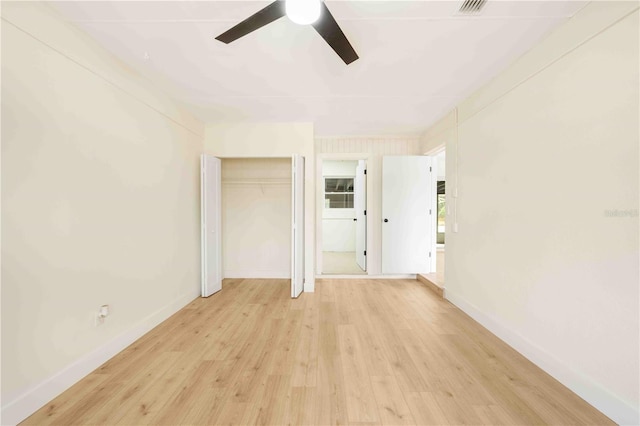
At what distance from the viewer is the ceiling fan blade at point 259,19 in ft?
4.41

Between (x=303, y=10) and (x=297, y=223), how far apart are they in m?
2.49

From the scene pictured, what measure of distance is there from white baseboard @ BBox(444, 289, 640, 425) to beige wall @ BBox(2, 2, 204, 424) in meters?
3.34

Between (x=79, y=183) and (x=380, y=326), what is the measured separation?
112 inches

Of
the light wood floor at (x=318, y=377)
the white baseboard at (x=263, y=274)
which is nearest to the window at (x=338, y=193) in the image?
the white baseboard at (x=263, y=274)

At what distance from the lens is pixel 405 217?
4.32 metres

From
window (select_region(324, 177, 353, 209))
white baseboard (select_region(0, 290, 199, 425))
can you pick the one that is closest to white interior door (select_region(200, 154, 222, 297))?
white baseboard (select_region(0, 290, 199, 425))

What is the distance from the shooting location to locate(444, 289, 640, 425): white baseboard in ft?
4.60

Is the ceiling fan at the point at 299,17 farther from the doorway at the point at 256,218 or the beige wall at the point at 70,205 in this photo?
the doorway at the point at 256,218

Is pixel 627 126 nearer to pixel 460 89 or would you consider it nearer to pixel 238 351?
pixel 460 89

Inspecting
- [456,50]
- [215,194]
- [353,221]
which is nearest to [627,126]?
[456,50]

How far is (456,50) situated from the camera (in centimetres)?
202

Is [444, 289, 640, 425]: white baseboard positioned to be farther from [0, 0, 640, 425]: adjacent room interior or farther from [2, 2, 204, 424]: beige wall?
[2, 2, 204, 424]: beige wall

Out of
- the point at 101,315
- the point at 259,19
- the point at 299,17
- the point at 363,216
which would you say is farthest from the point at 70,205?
the point at 363,216

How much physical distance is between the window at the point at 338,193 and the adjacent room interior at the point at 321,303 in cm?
385
